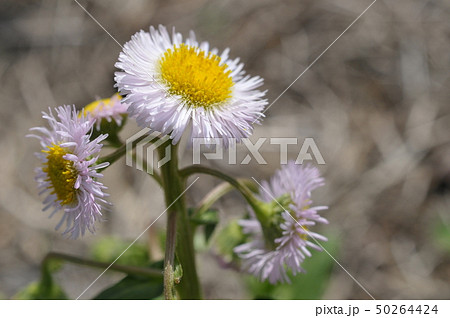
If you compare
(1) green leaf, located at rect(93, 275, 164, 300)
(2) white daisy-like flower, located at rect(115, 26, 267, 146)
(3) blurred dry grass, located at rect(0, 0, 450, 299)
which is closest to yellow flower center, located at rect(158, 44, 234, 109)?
(2) white daisy-like flower, located at rect(115, 26, 267, 146)

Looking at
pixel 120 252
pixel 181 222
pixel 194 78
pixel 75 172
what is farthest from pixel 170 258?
pixel 120 252

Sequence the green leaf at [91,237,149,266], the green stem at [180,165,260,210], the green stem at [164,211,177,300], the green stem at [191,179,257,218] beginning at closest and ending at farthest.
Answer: the green stem at [164,211,177,300] < the green stem at [180,165,260,210] < the green stem at [191,179,257,218] < the green leaf at [91,237,149,266]

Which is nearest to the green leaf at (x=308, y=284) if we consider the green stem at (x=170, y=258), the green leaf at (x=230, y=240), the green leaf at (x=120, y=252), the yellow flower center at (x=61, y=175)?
the green leaf at (x=230, y=240)

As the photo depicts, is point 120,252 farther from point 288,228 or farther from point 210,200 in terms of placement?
point 288,228

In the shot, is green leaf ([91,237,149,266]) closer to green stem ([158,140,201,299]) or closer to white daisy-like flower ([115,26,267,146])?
green stem ([158,140,201,299])

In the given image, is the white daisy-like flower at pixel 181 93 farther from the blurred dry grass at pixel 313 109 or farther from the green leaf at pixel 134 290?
the blurred dry grass at pixel 313 109
